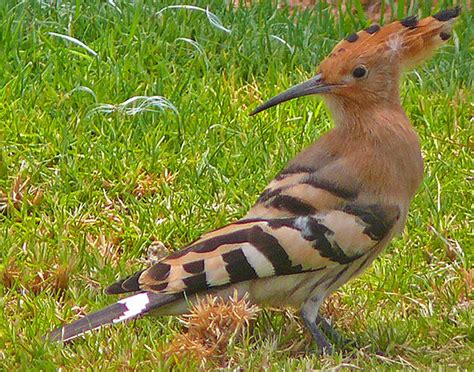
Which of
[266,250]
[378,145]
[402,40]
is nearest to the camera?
[266,250]

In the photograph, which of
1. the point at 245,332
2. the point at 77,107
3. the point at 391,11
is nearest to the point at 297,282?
the point at 245,332

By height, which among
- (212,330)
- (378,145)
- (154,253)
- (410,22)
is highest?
(410,22)

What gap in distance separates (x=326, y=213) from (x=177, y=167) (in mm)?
1323

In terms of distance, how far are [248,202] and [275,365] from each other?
1432 mm

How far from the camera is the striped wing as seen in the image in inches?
171

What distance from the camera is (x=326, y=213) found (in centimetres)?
447

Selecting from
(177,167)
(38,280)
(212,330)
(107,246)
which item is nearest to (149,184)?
(177,167)

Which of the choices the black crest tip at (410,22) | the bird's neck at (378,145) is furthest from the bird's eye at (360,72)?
the black crest tip at (410,22)

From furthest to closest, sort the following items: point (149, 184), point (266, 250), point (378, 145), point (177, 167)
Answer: point (177, 167)
point (149, 184)
point (378, 145)
point (266, 250)

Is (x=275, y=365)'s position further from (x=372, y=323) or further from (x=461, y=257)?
(x=461, y=257)

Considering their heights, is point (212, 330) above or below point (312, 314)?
above

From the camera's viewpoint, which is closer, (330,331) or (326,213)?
(326,213)

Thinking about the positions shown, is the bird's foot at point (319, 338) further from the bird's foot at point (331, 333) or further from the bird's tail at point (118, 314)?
the bird's tail at point (118, 314)

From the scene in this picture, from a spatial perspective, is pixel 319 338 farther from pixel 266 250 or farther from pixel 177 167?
pixel 177 167
